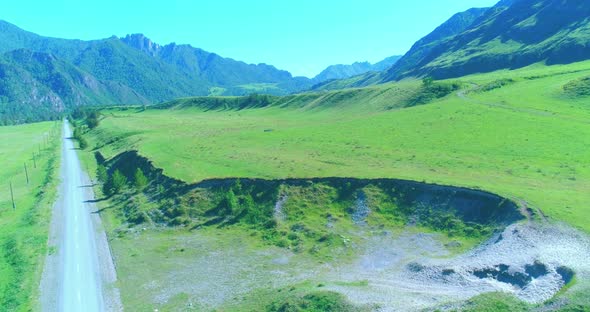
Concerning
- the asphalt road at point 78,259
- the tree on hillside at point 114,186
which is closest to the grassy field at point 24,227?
the asphalt road at point 78,259

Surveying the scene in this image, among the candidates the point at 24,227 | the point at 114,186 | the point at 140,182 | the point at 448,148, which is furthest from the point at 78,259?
the point at 448,148

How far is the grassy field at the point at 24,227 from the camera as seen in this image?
46.4 m

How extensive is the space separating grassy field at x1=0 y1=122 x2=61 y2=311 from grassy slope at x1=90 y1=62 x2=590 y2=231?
22806 mm

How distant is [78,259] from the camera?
55031 millimetres

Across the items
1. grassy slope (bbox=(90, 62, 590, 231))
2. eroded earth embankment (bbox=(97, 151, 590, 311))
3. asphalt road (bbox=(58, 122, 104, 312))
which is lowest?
asphalt road (bbox=(58, 122, 104, 312))

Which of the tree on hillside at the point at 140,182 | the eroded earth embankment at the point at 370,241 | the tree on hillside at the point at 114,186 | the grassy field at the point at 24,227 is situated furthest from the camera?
the tree on hillside at the point at 114,186

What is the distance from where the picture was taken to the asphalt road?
4397 cm

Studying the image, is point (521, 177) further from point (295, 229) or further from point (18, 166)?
point (18, 166)

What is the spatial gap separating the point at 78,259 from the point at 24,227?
822 inches

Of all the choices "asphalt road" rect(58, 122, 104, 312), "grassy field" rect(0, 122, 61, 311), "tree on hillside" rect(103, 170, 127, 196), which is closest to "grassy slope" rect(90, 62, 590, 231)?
"tree on hillside" rect(103, 170, 127, 196)

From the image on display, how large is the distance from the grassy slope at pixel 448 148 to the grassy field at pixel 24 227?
2281 centimetres

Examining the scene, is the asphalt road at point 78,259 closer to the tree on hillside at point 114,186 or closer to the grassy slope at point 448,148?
the tree on hillside at point 114,186

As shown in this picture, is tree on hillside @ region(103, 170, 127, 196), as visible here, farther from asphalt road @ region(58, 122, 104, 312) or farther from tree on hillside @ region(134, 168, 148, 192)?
asphalt road @ region(58, 122, 104, 312)

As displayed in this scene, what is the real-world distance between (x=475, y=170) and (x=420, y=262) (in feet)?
91.7
